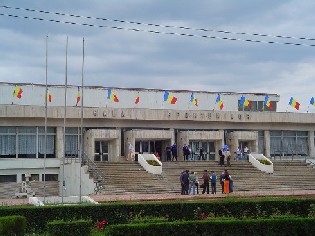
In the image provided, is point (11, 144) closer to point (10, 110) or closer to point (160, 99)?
point (10, 110)

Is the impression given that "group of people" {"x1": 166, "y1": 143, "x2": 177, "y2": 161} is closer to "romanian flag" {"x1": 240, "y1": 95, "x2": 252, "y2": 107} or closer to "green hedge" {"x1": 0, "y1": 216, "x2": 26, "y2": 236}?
"romanian flag" {"x1": 240, "y1": 95, "x2": 252, "y2": 107}

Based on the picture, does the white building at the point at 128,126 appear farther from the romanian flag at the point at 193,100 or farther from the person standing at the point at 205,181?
the person standing at the point at 205,181

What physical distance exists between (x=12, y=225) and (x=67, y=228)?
1725 mm

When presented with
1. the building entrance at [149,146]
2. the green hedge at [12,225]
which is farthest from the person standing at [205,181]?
the green hedge at [12,225]

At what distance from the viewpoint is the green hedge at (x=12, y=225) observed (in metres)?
17.9

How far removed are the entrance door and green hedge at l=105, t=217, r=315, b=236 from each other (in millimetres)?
25055

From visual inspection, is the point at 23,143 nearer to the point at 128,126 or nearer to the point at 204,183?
the point at 128,126

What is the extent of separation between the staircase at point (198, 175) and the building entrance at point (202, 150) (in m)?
3.53

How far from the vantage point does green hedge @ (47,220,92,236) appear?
1777 centimetres

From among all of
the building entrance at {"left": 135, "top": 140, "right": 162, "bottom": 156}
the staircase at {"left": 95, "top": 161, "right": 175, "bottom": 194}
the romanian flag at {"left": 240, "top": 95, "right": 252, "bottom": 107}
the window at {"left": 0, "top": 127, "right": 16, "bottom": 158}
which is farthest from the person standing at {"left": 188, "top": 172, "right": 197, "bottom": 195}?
the romanian flag at {"left": 240, "top": 95, "right": 252, "bottom": 107}

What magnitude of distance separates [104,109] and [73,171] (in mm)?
6785

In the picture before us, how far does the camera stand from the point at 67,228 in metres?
17.9

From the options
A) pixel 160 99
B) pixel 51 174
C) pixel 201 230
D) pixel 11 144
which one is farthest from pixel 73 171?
pixel 201 230

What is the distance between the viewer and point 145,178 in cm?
3738
